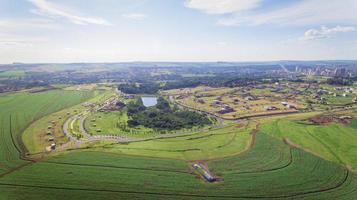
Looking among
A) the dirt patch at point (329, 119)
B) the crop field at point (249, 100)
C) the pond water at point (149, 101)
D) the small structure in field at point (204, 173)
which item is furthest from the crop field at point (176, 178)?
the pond water at point (149, 101)

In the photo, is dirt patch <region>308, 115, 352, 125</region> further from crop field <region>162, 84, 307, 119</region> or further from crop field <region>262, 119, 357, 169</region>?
crop field <region>162, 84, 307, 119</region>

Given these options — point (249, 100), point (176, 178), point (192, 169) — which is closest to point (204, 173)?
point (192, 169)

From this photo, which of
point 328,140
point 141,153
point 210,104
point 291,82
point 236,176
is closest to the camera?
point 236,176

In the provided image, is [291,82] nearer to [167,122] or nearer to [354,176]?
[167,122]

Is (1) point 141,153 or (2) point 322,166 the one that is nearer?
(2) point 322,166

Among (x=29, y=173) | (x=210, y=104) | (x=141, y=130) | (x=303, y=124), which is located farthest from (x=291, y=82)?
(x=29, y=173)

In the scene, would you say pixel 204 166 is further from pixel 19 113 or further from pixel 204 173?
pixel 19 113

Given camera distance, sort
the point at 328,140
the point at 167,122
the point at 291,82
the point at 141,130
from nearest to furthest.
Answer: the point at 328,140 → the point at 141,130 → the point at 167,122 → the point at 291,82
